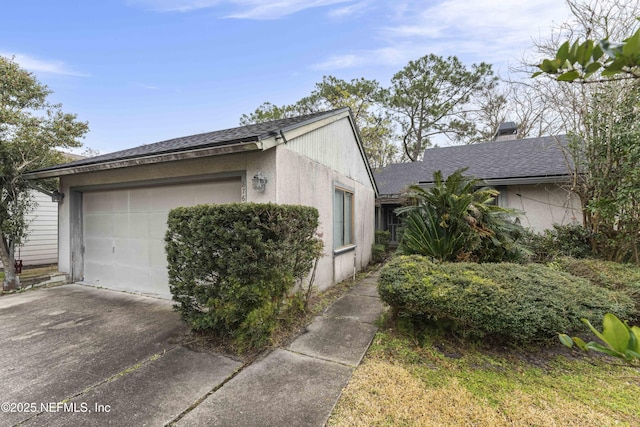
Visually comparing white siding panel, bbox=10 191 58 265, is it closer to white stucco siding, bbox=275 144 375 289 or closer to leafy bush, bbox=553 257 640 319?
white stucco siding, bbox=275 144 375 289

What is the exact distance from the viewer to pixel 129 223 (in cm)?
632

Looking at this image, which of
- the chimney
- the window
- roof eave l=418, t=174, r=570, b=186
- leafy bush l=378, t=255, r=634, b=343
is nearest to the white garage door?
the window

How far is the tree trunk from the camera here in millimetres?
6484

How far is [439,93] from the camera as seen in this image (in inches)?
697

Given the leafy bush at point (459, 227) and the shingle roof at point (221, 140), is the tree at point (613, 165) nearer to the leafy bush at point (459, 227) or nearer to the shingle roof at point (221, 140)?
the leafy bush at point (459, 227)

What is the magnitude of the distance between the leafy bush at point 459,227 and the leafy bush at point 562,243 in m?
1.18

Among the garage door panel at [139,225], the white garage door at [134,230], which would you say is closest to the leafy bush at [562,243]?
the white garage door at [134,230]

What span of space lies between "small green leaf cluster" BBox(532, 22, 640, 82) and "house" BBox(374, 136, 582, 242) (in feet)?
A: 20.4

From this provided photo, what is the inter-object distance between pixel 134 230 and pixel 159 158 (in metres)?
2.39

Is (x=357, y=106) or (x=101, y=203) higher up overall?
(x=357, y=106)

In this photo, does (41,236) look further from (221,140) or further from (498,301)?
(498,301)

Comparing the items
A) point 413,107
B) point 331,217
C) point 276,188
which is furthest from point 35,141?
point 413,107

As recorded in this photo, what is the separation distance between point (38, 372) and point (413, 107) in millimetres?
19748

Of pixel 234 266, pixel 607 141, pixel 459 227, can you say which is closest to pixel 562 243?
pixel 607 141
